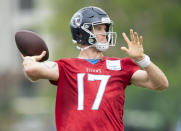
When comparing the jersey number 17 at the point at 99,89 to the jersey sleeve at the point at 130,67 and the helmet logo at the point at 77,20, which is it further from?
the helmet logo at the point at 77,20

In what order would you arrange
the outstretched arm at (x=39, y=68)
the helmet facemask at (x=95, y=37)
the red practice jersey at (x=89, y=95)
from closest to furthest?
the outstretched arm at (x=39, y=68) < the red practice jersey at (x=89, y=95) < the helmet facemask at (x=95, y=37)

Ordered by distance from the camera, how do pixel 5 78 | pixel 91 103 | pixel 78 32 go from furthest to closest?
pixel 5 78, pixel 78 32, pixel 91 103

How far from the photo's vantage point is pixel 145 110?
13.7m

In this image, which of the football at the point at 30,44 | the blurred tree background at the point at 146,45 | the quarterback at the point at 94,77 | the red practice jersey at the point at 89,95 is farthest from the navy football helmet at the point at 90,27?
the blurred tree background at the point at 146,45

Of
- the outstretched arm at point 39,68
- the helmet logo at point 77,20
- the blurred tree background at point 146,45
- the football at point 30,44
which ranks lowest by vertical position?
the blurred tree background at point 146,45

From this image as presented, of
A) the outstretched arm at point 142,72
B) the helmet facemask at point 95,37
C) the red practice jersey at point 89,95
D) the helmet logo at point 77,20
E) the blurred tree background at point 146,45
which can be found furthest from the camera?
the blurred tree background at point 146,45

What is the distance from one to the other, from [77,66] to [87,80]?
8.0 inches

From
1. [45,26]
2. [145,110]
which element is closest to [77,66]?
[145,110]

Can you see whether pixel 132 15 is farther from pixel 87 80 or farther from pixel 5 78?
pixel 5 78

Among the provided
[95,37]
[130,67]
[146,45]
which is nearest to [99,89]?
[130,67]

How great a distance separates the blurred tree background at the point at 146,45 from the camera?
1338 centimetres

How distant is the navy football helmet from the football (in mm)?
544

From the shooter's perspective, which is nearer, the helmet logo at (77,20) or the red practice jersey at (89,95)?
the red practice jersey at (89,95)

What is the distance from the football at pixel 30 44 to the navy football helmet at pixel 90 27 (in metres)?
0.54
